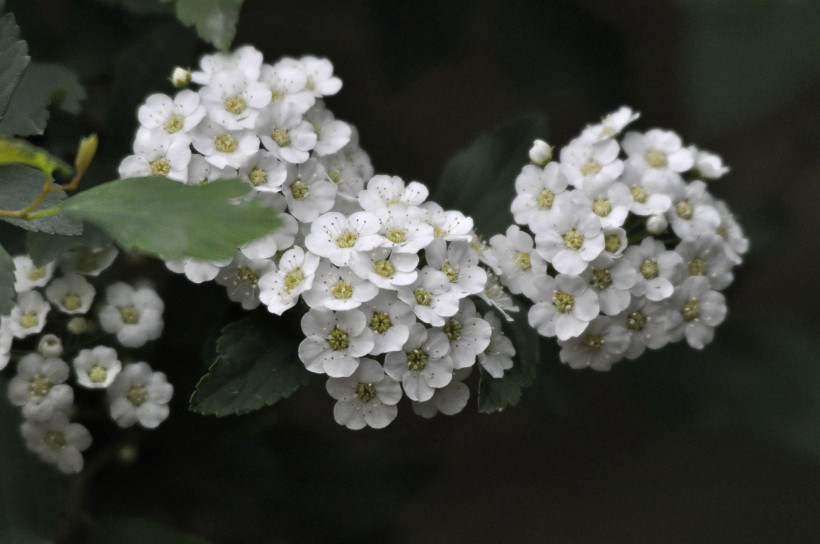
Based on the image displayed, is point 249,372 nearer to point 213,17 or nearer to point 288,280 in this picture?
point 288,280

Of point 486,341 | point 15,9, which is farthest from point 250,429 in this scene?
point 15,9

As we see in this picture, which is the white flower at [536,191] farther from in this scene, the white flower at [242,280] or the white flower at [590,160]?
the white flower at [242,280]

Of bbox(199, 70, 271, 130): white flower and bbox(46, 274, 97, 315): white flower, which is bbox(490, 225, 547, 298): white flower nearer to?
bbox(199, 70, 271, 130): white flower

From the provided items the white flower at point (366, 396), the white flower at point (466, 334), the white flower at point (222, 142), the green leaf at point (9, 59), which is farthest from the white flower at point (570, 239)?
the green leaf at point (9, 59)

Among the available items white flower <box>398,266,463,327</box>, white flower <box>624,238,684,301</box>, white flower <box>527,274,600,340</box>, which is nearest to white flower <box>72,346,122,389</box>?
white flower <box>398,266,463,327</box>

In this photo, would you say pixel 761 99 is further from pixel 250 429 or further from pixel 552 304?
pixel 250 429
